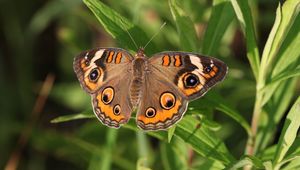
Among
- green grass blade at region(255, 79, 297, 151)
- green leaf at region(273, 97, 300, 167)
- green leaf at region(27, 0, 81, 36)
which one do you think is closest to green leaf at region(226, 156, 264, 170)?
green leaf at region(273, 97, 300, 167)

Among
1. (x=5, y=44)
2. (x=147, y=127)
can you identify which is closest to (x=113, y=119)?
(x=147, y=127)

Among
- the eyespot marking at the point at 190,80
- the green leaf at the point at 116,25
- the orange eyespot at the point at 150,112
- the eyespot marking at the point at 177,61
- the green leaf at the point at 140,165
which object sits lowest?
the green leaf at the point at 140,165

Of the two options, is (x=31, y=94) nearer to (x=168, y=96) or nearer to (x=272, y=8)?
(x=272, y=8)

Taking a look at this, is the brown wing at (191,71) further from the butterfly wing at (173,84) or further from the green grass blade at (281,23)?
the green grass blade at (281,23)

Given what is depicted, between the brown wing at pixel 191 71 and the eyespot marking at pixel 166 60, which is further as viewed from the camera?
the eyespot marking at pixel 166 60

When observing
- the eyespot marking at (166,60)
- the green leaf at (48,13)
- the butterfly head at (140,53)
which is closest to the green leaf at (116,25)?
the butterfly head at (140,53)

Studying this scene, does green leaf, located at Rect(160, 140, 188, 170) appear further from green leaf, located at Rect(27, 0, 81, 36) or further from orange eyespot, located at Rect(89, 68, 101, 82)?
green leaf, located at Rect(27, 0, 81, 36)

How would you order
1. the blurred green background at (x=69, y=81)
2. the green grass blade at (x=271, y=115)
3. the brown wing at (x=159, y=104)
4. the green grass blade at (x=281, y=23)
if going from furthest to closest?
the blurred green background at (x=69, y=81) → the green grass blade at (x=271, y=115) → the brown wing at (x=159, y=104) → the green grass blade at (x=281, y=23)
